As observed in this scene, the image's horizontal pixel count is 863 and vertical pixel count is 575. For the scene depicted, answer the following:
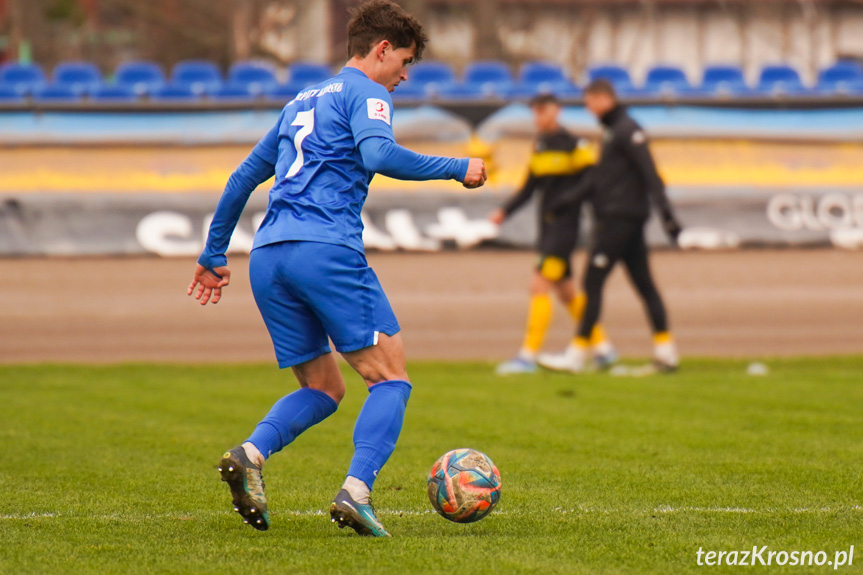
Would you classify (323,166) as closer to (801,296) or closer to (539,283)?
(539,283)

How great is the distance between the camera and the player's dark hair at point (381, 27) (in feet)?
14.6

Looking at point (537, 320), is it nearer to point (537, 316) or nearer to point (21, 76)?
point (537, 316)

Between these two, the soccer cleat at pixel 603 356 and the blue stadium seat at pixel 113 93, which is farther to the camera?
the blue stadium seat at pixel 113 93

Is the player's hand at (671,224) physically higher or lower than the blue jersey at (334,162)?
lower

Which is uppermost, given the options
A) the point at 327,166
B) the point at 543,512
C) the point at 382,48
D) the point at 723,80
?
the point at 382,48

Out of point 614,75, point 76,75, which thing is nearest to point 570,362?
point 614,75

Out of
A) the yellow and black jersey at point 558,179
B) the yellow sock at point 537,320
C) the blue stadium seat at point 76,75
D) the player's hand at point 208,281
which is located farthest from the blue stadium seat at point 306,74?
the player's hand at point 208,281

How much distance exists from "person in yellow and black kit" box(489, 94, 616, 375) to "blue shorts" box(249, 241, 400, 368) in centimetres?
Answer: 617

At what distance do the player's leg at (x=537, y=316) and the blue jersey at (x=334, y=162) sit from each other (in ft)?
20.4

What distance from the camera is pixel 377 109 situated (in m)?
4.33

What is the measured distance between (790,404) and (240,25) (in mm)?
24358

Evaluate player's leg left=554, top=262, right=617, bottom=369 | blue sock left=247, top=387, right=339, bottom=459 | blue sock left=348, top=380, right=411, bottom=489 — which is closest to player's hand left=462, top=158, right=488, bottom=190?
blue sock left=348, top=380, right=411, bottom=489

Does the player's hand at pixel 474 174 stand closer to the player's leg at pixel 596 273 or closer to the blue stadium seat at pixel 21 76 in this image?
the player's leg at pixel 596 273

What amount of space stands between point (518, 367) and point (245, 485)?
6567 millimetres
